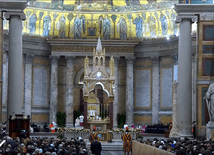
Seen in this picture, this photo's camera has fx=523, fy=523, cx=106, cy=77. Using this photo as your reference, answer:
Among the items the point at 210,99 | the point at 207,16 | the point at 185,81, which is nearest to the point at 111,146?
the point at 185,81

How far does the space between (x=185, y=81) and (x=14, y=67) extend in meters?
12.7

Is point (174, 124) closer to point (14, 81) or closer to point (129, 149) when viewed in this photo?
point (129, 149)

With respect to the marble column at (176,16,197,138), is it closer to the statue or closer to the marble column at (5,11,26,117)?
the statue

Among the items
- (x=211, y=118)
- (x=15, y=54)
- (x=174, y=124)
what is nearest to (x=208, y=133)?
(x=211, y=118)

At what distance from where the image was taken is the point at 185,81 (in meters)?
39.0

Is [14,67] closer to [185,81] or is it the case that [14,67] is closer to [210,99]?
[185,81]

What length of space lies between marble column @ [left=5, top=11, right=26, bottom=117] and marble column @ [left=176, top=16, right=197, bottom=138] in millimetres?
11950

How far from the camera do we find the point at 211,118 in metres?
37.3

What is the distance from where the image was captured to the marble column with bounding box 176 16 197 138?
38781mm

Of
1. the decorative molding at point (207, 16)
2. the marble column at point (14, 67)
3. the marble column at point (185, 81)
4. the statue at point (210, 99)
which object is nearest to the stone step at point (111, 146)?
the marble column at point (185, 81)

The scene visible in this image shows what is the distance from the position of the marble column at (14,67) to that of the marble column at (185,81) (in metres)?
12.0

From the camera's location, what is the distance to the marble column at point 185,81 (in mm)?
38781

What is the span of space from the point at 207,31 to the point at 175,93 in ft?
18.9

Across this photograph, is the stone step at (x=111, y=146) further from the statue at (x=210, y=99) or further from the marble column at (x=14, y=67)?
the statue at (x=210, y=99)
